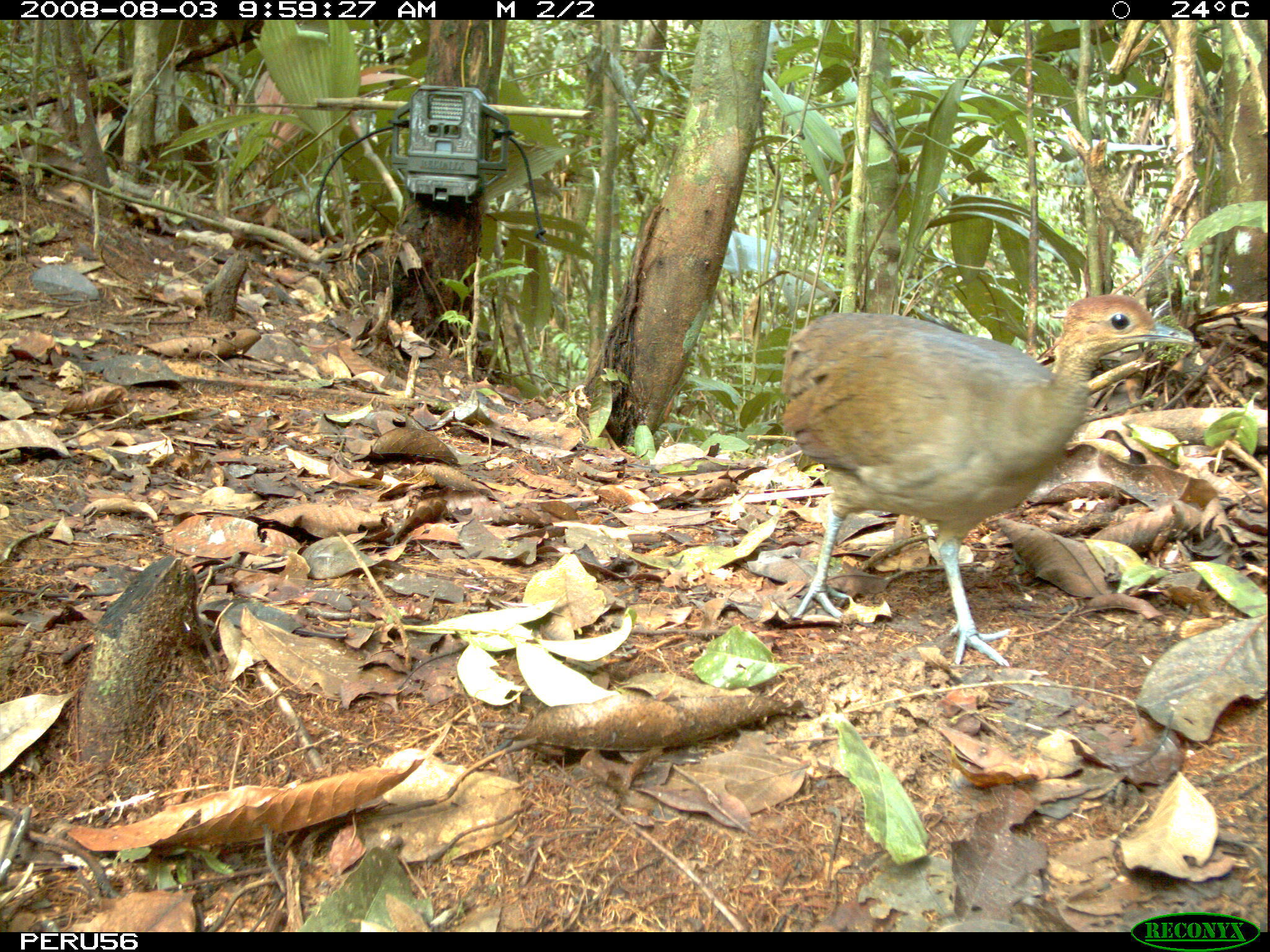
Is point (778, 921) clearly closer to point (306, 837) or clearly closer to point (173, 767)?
A: point (306, 837)

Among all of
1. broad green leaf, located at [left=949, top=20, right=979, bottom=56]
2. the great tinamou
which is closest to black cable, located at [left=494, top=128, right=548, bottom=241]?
broad green leaf, located at [left=949, top=20, right=979, bottom=56]

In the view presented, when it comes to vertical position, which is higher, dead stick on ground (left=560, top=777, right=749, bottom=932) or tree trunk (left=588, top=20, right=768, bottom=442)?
tree trunk (left=588, top=20, right=768, bottom=442)

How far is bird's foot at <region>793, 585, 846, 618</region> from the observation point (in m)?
2.78

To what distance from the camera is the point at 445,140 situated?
5.36 metres

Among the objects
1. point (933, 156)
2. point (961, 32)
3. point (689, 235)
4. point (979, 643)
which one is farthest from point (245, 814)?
point (961, 32)

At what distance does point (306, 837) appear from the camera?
191 centimetres

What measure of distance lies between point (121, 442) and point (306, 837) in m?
2.21

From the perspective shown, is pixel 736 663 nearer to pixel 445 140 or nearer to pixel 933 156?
pixel 933 156

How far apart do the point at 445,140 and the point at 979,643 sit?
13.7 ft

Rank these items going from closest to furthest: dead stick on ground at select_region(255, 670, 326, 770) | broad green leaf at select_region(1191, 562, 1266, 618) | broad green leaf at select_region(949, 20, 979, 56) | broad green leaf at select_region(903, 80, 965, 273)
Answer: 1. dead stick on ground at select_region(255, 670, 326, 770)
2. broad green leaf at select_region(1191, 562, 1266, 618)
3. broad green leaf at select_region(949, 20, 979, 56)
4. broad green leaf at select_region(903, 80, 965, 273)
